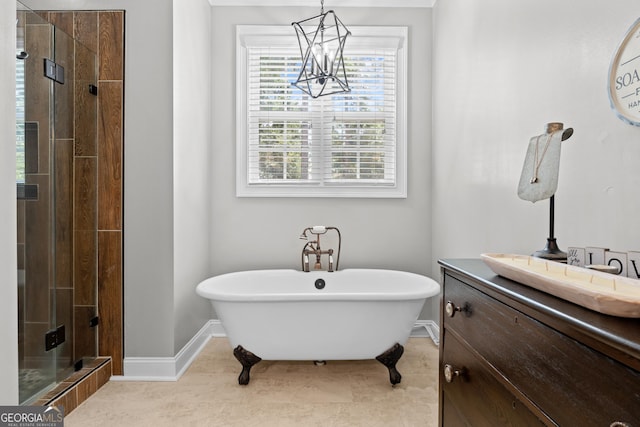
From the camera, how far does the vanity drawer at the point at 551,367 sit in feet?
1.77

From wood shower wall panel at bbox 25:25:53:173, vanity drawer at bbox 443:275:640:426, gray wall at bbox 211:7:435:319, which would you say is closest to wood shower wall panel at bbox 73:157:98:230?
wood shower wall panel at bbox 25:25:53:173

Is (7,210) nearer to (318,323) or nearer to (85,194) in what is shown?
(85,194)

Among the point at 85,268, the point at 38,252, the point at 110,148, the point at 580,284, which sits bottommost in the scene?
the point at 85,268

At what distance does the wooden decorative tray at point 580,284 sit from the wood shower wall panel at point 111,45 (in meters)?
2.39

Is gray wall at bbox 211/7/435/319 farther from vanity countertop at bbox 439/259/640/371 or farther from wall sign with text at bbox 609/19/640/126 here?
vanity countertop at bbox 439/259/640/371

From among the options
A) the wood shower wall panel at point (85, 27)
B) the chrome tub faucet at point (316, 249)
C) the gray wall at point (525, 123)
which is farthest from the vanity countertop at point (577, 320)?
the wood shower wall panel at point (85, 27)

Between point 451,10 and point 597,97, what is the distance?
1668 millimetres

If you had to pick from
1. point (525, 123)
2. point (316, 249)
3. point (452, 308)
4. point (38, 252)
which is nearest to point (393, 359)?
point (316, 249)

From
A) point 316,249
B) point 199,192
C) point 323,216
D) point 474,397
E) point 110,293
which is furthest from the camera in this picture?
point 323,216

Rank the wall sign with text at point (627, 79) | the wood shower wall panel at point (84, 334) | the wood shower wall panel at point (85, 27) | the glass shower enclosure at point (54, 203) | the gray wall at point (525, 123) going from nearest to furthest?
the wall sign with text at point (627, 79)
the gray wall at point (525, 123)
the glass shower enclosure at point (54, 203)
the wood shower wall panel at point (84, 334)
the wood shower wall panel at point (85, 27)

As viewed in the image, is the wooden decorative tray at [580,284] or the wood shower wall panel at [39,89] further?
the wood shower wall panel at [39,89]

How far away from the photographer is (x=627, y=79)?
107cm

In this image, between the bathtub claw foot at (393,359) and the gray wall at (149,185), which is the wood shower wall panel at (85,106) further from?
the bathtub claw foot at (393,359)

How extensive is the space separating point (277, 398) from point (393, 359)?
71 centimetres
